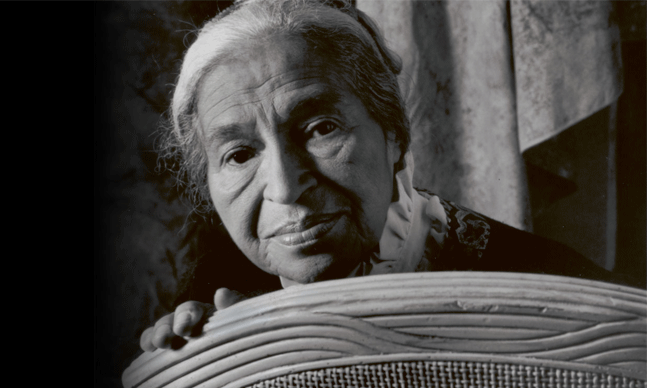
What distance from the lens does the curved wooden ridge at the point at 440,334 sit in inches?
17.8

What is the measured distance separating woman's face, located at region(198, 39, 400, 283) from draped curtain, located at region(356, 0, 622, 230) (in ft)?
0.39

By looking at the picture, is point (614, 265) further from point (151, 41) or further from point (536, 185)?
point (151, 41)

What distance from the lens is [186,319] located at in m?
0.57

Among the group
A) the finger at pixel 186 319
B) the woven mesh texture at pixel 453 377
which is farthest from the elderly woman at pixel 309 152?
the woven mesh texture at pixel 453 377

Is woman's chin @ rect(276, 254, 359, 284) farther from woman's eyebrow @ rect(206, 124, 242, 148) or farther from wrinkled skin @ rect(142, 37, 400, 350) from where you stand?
woman's eyebrow @ rect(206, 124, 242, 148)

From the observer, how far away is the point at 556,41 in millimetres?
631

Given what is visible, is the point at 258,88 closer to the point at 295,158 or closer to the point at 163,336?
the point at 295,158

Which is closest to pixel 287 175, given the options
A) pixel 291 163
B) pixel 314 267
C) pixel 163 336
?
pixel 291 163

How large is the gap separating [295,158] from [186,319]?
221 millimetres

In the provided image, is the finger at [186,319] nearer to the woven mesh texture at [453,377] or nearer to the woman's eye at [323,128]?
the woven mesh texture at [453,377]

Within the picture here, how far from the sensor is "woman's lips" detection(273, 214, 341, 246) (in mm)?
591

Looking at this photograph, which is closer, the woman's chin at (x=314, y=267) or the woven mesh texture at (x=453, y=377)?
the woven mesh texture at (x=453, y=377)

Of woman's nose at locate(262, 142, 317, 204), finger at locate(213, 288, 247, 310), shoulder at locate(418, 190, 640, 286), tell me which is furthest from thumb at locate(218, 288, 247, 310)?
shoulder at locate(418, 190, 640, 286)

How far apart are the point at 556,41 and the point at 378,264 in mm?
359
